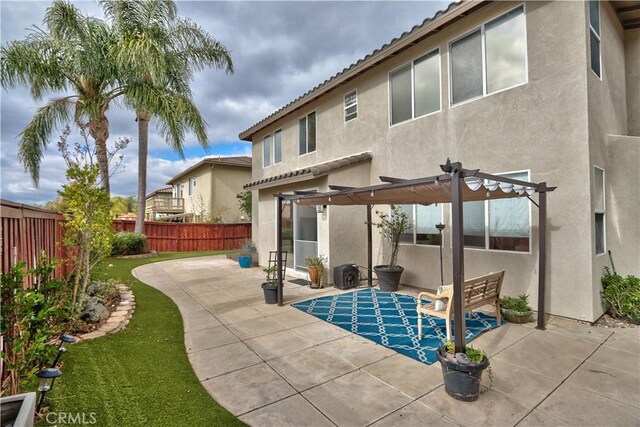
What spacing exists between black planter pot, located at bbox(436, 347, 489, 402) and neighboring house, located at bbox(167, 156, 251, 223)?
22.3m

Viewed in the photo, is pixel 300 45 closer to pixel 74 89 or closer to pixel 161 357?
pixel 161 357

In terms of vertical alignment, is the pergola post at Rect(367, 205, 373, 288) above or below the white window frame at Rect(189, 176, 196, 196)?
below

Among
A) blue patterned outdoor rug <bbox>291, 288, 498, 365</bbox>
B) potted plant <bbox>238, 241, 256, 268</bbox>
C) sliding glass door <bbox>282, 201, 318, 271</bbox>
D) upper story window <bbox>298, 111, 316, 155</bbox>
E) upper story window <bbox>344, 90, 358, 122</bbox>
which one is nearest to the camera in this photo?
blue patterned outdoor rug <bbox>291, 288, 498, 365</bbox>

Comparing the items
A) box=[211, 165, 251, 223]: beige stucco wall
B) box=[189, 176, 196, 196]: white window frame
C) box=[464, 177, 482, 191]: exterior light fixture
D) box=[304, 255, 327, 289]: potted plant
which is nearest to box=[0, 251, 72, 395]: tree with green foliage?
box=[464, 177, 482, 191]: exterior light fixture

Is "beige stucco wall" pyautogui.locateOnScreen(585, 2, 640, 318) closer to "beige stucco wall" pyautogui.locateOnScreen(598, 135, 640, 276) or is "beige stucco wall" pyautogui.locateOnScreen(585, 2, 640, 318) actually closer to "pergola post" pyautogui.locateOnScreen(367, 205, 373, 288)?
"beige stucco wall" pyautogui.locateOnScreen(598, 135, 640, 276)

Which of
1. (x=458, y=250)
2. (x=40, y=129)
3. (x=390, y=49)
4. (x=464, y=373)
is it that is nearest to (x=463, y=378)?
(x=464, y=373)

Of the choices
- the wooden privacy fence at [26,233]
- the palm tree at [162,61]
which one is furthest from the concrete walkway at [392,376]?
the palm tree at [162,61]

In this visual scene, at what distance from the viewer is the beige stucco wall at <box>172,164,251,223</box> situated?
25.3 metres

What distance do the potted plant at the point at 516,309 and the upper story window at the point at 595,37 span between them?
16.1 ft

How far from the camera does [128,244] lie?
16172mm

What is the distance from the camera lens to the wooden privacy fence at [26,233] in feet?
12.2

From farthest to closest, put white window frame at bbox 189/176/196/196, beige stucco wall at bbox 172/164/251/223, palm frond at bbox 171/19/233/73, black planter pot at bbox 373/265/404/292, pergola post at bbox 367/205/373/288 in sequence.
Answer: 1. white window frame at bbox 189/176/196/196
2. beige stucco wall at bbox 172/164/251/223
3. palm frond at bbox 171/19/233/73
4. pergola post at bbox 367/205/373/288
5. black planter pot at bbox 373/265/404/292

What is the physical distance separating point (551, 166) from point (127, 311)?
9.48 m

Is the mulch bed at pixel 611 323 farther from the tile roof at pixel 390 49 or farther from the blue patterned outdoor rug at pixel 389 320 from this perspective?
the tile roof at pixel 390 49
